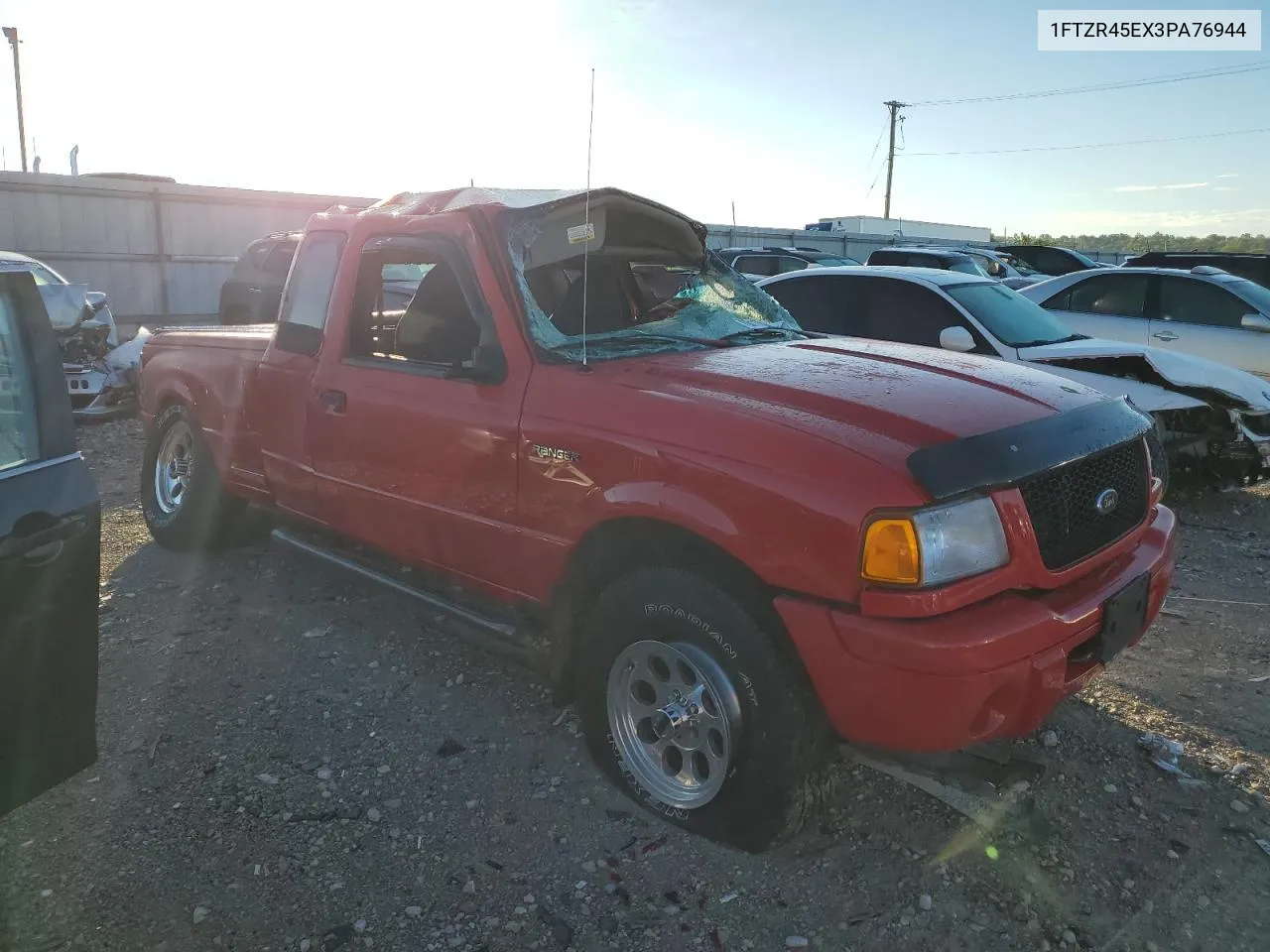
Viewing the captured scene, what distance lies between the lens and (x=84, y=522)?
7.94 ft

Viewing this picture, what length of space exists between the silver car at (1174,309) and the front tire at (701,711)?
317 inches

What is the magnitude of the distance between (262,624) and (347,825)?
6.00 ft

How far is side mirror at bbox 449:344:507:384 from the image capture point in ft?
10.5

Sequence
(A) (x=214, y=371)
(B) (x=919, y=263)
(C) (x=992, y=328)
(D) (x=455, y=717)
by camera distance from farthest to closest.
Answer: (B) (x=919, y=263) < (C) (x=992, y=328) < (A) (x=214, y=371) < (D) (x=455, y=717)

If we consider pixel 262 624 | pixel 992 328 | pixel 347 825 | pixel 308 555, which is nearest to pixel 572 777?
pixel 347 825

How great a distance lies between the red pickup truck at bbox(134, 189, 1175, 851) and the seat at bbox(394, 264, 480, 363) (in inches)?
0.8

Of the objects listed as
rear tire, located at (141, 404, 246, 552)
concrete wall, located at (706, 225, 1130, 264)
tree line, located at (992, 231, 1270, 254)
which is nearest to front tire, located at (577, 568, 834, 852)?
rear tire, located at (141, 404, 246, 552)

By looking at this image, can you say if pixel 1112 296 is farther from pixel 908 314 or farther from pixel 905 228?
pixel 905 228

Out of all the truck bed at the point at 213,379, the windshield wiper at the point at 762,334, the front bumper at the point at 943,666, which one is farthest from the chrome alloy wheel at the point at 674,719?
the truck bed at the point at 213,379

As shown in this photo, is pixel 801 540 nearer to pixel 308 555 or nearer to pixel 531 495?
pixel 531 495

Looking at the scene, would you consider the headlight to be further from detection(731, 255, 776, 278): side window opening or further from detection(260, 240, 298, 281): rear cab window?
detection(731, 255, 776, 278): side window opening

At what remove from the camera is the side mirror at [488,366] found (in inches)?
126

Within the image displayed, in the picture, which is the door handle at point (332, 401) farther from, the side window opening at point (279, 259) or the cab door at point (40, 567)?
the side window opening at point (279, 259)

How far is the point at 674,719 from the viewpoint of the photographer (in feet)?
9.24
